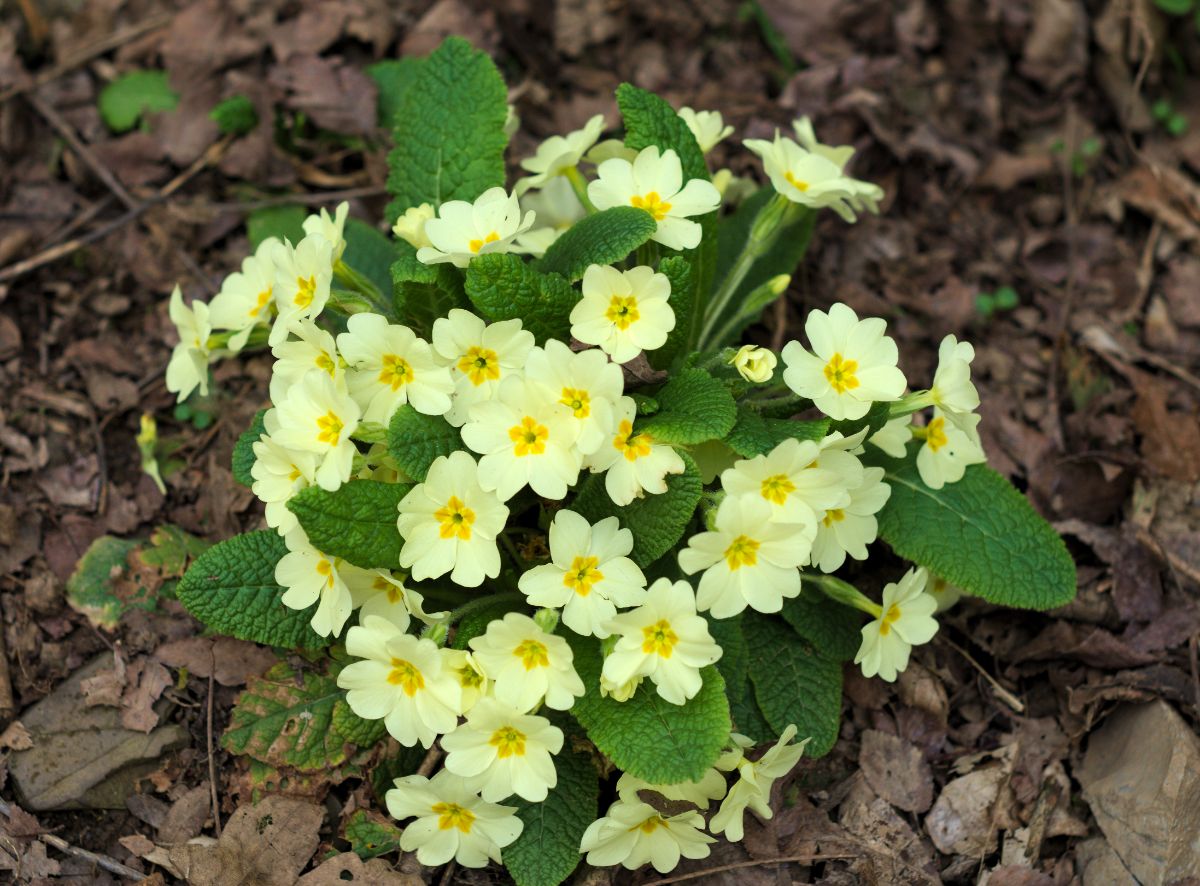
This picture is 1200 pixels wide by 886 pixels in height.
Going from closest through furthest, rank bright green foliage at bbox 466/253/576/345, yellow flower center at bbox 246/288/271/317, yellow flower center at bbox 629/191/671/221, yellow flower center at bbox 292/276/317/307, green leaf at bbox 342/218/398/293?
bright green foliage at bbox 466/253/576/345 → yellow flower center at bbox 292/276/317/307 → yellow flower center at bbox 629/191/671/221 → yellow flower center at bbox 246/288/271/317 → green leaf at bbox 342/218/398/293

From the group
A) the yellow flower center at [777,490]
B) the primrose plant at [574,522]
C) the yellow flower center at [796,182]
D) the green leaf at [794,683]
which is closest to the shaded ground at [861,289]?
the green leaf at [794,683]

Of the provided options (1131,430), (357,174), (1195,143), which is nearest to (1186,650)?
(1131,430)

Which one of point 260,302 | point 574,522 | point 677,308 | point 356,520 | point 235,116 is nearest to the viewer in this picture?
point 574,522

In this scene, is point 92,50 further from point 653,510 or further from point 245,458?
point 653,510

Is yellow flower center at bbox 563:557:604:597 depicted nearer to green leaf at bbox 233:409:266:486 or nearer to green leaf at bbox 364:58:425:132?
green leaf at bbox 233:409:266:486

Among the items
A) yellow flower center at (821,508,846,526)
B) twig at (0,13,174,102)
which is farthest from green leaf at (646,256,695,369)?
twig at (0,13,174,102)

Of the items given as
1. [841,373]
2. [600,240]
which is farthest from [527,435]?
[841,373]
